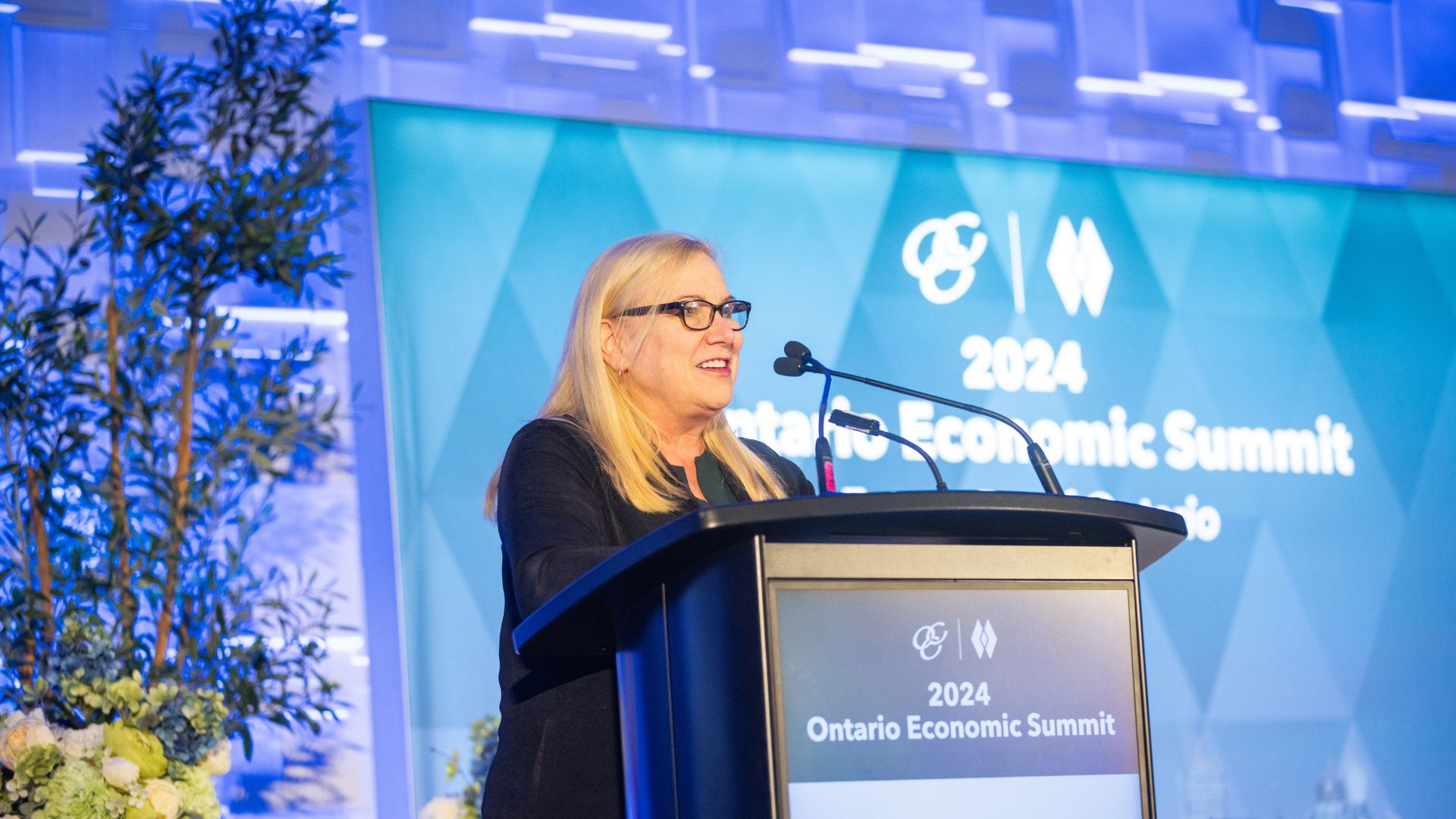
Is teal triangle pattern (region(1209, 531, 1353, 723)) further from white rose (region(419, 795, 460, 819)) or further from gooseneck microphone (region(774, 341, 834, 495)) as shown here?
gooseneck microphone (region(774, 341, 834, 495))

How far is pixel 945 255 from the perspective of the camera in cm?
475

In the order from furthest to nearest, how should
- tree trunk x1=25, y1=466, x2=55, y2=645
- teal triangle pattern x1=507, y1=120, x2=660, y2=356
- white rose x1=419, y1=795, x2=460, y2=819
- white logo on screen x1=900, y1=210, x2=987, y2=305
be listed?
white logo on screen x1=900, y1=210, x2=987, y2=305 → teal triangle pattern x1=507, y1=120, x2=660, y2=356 → white rose x1=419, y1=795, x2=460, y2=819 → tree trunk x1=25, y1=466, x2=55, y2=645

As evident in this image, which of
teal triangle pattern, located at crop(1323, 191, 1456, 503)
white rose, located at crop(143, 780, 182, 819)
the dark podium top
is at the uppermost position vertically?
teal triangle pattern, located at crop(1323, 191, 1456, 503)

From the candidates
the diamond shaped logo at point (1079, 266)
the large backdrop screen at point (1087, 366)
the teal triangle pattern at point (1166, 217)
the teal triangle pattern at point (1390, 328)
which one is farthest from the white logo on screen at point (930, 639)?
the teal triangle pattern at point (1390, 328)

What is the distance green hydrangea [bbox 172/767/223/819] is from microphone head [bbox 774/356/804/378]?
164 cm

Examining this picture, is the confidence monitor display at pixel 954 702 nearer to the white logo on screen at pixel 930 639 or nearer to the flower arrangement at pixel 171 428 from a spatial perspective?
the white logo on screen at pixel 930 639

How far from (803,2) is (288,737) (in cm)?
272

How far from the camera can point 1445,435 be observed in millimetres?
5316

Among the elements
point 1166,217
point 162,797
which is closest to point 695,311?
point 162,797

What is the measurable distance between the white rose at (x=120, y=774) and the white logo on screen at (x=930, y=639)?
6.67 feet

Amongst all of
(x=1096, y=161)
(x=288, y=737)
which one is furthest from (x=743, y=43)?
(x=288, y=737)

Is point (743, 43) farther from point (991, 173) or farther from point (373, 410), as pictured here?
point (373, 410)

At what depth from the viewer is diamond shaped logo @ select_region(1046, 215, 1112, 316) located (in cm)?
484

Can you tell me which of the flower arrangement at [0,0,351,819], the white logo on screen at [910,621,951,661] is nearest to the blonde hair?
the white logo on screen at [910,621,951,661]
